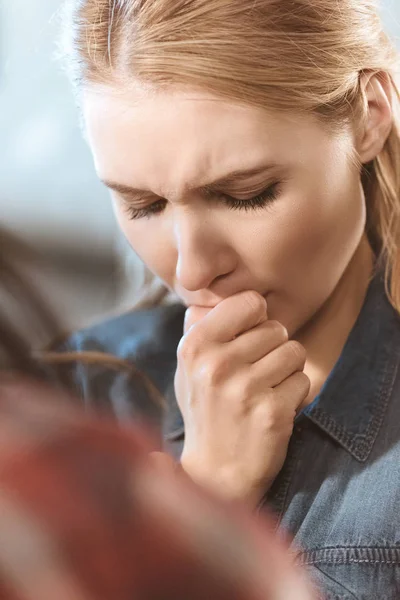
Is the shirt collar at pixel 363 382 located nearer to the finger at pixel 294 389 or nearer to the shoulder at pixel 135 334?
the finger at pixel 294 389

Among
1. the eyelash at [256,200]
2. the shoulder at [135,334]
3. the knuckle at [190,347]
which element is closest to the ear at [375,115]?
the eyelash at [256,200]

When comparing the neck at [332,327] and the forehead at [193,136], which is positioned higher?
the forehead at [193,136]

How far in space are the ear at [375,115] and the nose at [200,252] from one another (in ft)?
0.52

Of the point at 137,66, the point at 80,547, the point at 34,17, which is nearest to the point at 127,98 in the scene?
the point at 137,66

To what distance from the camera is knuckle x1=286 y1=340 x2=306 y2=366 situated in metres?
0.65

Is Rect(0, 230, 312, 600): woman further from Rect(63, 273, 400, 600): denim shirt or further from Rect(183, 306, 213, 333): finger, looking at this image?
Rect(183, 306, 213, 333): finger

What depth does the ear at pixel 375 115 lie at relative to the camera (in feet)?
2.21

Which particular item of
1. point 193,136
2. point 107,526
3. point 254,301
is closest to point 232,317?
point 254,301

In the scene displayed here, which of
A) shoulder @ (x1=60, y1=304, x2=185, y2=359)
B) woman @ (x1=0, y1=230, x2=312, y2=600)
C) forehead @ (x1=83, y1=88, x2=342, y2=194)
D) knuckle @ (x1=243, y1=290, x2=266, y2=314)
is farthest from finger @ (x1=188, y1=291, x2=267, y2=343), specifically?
woman @ (x1=0, y1=230, x2=312, y2=600)

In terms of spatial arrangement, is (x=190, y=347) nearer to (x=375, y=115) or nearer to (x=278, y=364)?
(x=278, y=364)

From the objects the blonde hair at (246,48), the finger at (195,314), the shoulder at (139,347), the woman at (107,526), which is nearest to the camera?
the woman at (107,526)

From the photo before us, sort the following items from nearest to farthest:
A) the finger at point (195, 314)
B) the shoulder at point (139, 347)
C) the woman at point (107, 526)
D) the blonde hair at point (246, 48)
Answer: the woman at point (107, 526)
the blonde hair at point (246, 48)
the finger at point (195, 314)
the shoulder at point (139, 347)

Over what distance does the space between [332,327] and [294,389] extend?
137 millimetres

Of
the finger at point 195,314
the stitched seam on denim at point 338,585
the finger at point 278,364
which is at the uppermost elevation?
the finger at point 195,314
